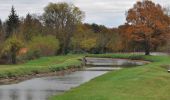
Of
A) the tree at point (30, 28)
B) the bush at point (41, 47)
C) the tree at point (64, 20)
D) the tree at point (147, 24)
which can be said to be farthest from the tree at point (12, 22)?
the tree at point (147, 24)

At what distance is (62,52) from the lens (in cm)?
12738

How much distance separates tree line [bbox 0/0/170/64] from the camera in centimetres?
9297

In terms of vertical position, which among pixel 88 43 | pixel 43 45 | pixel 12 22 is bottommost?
pixel 43 45

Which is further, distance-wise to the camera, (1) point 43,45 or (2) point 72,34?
(2) point 72,34

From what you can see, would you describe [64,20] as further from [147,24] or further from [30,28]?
[147,24]

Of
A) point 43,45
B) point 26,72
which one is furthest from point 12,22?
point 26,72

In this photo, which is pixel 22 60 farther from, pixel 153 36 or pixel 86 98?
pixel 86 98

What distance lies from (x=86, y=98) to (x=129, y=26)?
74.6 m

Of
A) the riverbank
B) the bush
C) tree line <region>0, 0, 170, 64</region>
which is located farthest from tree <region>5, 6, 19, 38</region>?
the riverbank

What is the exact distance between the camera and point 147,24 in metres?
99.5

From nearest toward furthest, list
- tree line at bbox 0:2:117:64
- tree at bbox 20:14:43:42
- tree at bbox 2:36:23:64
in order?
tree at bbox 2:36:23:64
tree line at bbox 0:2:117:64
tree at bbox 20:14:43:42

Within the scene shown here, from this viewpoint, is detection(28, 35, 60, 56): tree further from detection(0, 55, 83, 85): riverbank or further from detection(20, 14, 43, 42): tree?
detection(0, 55, 83, 85): riverbank

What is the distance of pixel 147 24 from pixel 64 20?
34664mm

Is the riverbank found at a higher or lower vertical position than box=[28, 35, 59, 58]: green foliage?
lower
